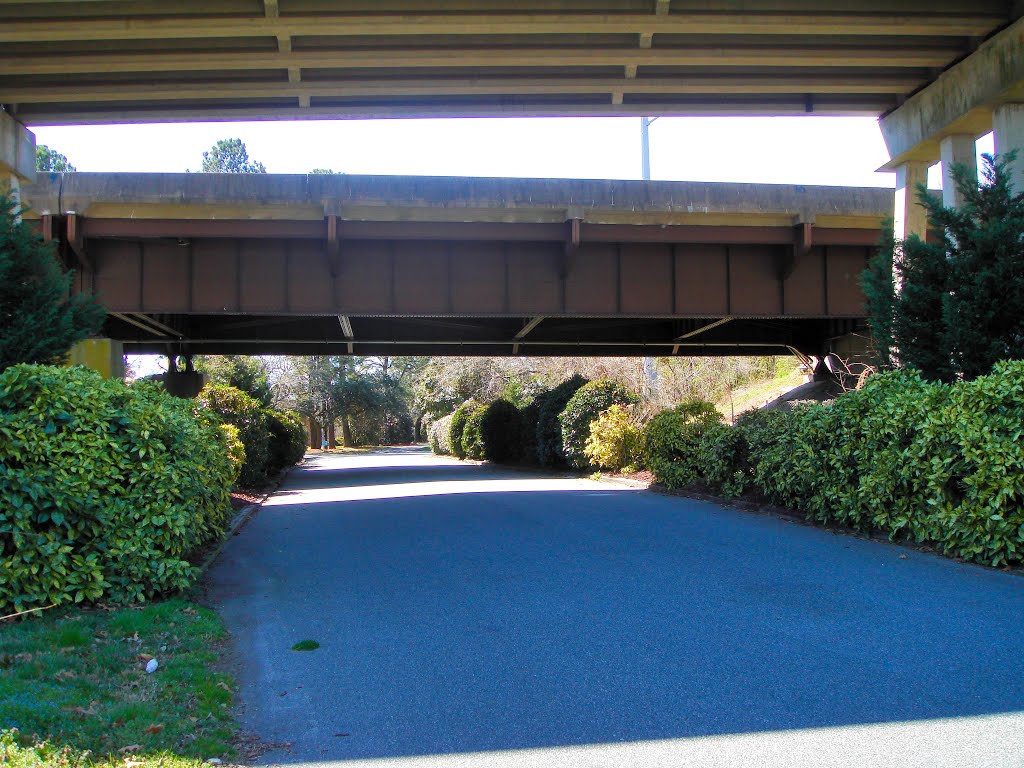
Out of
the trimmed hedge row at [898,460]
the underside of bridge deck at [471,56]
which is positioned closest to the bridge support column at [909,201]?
the underside of bridge deck at [471,56]

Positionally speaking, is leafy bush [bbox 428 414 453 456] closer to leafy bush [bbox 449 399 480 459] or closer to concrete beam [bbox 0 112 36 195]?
leafy bush [bbox 449 399 480 459]

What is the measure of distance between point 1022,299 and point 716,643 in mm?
7467

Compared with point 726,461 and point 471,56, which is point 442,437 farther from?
point 471,56

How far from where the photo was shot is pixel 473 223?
58.8 feet

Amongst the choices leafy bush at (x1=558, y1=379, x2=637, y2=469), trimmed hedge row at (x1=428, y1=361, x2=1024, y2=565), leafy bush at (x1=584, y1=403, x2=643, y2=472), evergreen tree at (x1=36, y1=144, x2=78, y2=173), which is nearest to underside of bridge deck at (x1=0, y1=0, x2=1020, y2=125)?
trimmed hedge row at (x1=428, y1=361, x2=1024, y2=565)

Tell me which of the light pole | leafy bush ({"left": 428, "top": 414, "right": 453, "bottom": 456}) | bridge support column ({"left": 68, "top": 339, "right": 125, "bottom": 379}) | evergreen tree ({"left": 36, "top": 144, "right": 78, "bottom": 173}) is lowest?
leafy bush ({"left": 428, "top": 414, "right": 453, "bottom": 456})

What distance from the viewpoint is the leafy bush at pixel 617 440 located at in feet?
75.8

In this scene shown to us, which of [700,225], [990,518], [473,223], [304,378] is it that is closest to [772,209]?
[700,225]

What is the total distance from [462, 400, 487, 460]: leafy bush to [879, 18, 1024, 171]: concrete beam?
23.9 meters

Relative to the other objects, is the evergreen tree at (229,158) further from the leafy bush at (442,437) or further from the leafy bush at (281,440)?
the leafy bush at (281,440)

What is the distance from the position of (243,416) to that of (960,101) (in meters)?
15.9

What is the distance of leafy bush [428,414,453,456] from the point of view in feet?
157

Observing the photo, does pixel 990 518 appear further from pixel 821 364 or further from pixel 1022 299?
pixel 821 364

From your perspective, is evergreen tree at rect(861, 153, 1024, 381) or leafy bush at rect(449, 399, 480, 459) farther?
leafy bush at rect(449, 399, 480, 459)
